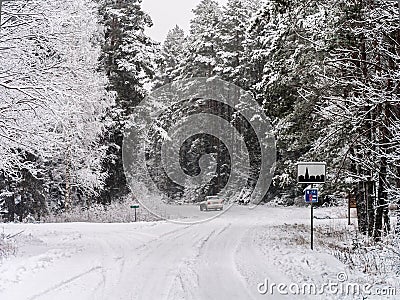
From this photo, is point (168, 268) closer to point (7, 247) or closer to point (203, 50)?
point (7, 247)

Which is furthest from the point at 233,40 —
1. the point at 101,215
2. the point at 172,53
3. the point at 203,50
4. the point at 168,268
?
the point at 168,268

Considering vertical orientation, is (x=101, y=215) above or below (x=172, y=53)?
below

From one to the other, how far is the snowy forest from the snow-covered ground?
2.23m

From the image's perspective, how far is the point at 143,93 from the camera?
103 ft

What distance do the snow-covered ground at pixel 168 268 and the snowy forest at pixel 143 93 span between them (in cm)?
223

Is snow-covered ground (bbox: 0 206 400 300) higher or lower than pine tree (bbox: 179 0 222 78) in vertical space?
lower

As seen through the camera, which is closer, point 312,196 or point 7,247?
point 7,247

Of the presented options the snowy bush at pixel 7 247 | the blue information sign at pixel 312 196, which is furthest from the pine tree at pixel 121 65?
the blue information sign at pixel 312 196

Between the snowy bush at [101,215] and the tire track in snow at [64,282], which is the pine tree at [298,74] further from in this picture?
the snowy bush at [101,215]

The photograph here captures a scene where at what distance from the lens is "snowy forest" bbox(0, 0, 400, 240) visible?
1073 cm

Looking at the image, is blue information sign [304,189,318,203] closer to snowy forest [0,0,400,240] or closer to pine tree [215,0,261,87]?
snowy forest [0,0,400,240]

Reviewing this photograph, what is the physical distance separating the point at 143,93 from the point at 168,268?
22.1m

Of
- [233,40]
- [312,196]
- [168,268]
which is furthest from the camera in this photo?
[233,40]

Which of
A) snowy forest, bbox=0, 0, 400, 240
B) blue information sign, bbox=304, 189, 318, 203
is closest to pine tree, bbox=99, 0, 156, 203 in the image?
snowy forest, bbox=0, 0, 400, 240
